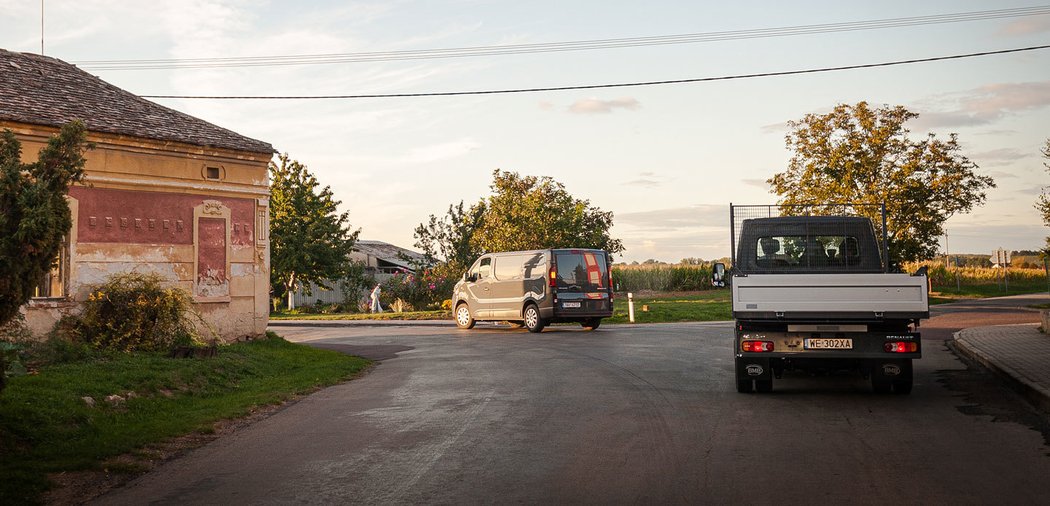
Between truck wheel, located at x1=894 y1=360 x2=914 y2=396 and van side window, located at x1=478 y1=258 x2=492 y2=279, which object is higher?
van side window, located at x1=478 y1=258 x2=492 y2=279

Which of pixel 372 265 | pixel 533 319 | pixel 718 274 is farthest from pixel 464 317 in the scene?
pixel 372 265

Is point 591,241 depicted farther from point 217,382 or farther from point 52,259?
point 52,259

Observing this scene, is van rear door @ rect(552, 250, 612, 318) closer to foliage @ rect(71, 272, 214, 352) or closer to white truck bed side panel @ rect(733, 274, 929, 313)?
foliage @ rect(71, 272, 214, 352)

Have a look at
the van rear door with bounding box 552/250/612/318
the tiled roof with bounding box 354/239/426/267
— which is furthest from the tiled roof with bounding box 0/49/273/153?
the tiled roof with bounding box 354/239/426/267

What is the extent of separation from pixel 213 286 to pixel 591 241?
3515cm

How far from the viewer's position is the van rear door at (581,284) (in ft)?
75.9

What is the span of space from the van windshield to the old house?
7733mm

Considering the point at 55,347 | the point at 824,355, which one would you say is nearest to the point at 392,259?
the point at 55,347

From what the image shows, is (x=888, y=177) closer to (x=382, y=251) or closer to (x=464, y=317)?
(x=464, y=317)

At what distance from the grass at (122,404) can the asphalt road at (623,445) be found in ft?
2.27

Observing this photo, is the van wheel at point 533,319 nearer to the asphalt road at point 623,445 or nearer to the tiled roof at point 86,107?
the tiled roof at point 86,107

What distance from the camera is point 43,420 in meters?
8.57

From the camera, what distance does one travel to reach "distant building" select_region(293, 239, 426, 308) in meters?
48.7

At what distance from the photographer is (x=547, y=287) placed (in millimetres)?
23156
